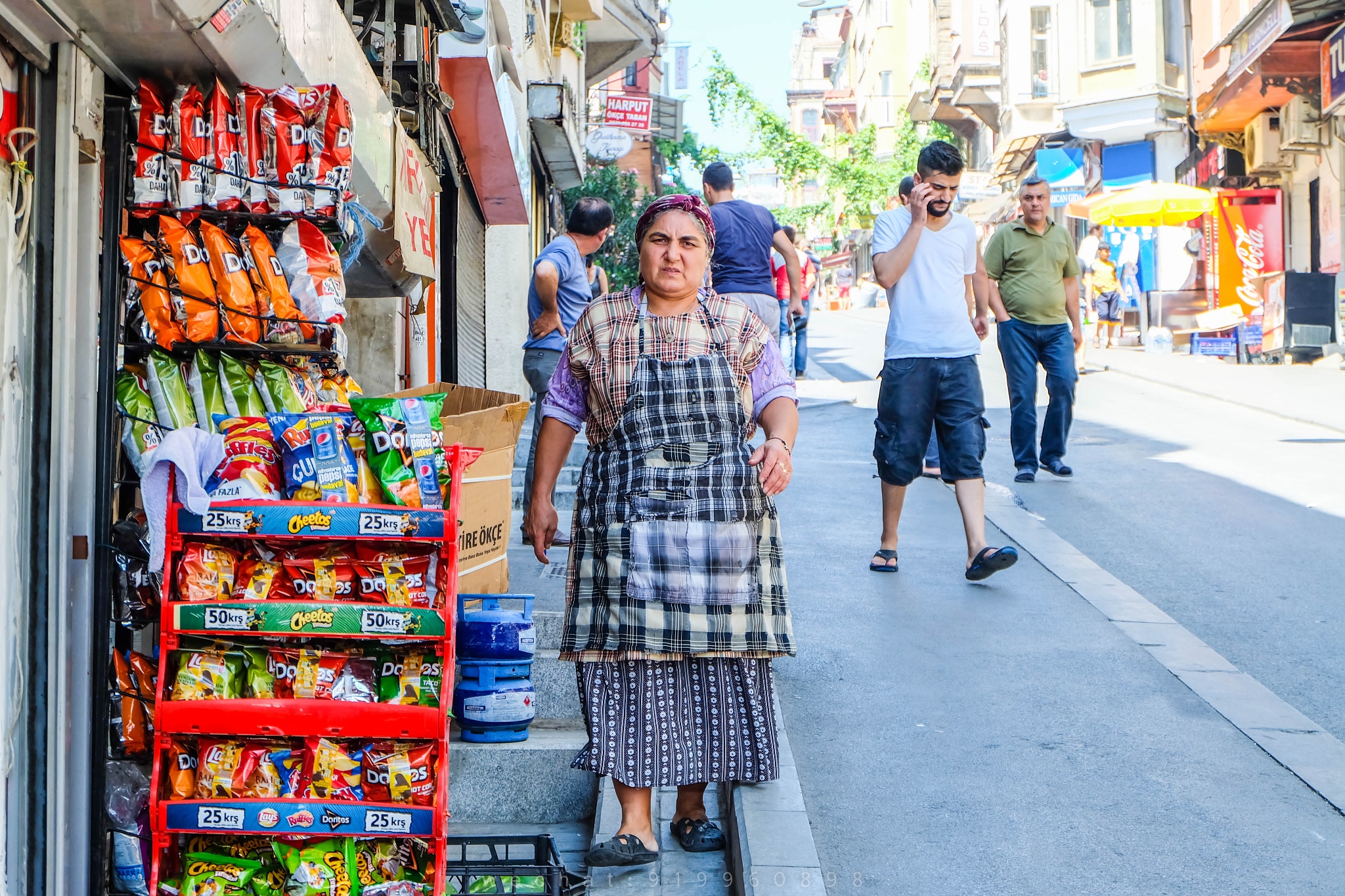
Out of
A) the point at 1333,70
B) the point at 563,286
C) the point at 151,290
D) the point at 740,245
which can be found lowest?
the point at 151,290

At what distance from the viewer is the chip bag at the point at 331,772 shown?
3.19m

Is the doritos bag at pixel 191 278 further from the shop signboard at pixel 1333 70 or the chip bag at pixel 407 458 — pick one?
the shop signboard at pixel 1333 70

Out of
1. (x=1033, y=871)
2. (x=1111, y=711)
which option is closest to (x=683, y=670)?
(x=1033, y=871)

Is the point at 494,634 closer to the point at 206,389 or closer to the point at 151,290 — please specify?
the point at 206,389

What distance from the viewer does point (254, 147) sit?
Result: 3.64 metres

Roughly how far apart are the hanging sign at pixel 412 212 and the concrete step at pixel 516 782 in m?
2.09

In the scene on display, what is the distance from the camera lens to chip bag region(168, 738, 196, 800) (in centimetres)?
317

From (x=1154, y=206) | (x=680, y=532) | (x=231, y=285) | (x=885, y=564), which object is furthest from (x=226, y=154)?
(x=1154, y=206)

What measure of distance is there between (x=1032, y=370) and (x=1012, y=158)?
28.0 meters

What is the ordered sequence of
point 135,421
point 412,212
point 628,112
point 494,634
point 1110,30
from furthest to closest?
point 1110,30 → point 628,112 → point 412,212 → point 494,634 → point 135,421

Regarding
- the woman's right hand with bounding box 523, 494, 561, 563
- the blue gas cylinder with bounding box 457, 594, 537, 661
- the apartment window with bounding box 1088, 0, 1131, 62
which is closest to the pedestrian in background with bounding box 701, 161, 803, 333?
the blue gas cylinder with bounding box 457, 594, 537, 661

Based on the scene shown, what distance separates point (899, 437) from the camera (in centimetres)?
639

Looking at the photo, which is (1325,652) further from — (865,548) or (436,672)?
(436,672)

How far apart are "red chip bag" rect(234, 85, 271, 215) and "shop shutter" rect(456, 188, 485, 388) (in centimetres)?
789
